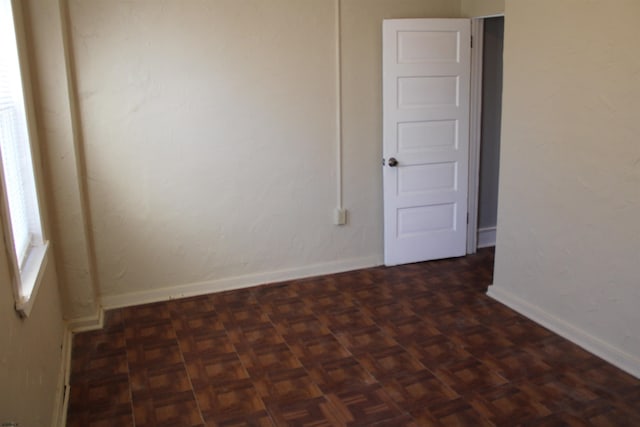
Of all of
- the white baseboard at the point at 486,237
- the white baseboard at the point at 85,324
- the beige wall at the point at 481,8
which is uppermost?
the beige wall at the point at 481,8

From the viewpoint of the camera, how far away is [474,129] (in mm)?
4621

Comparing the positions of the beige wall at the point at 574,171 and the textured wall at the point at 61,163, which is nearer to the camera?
the beige wall at the point at 574,171

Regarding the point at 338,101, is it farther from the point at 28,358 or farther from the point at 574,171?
the point at 28,358

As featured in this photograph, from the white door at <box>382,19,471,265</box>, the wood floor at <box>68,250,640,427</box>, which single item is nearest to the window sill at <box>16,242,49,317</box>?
the wood floor at <box>68,250,640,427</box>

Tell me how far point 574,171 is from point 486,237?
1900 millimetres

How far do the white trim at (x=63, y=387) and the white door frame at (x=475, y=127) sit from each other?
313 centimetres

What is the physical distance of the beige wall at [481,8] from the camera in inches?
164

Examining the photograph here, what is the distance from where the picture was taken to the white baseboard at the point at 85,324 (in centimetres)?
353

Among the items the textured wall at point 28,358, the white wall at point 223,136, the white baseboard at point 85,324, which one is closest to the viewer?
the textured wall at point 28,358

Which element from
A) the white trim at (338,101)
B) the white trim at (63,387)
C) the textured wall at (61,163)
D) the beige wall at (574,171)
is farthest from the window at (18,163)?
the beige wall at (574,171)

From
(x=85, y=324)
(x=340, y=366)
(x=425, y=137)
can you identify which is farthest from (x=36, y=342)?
(x=425, y=137)

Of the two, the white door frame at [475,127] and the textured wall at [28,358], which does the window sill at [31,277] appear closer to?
the textured wall at [28,358]

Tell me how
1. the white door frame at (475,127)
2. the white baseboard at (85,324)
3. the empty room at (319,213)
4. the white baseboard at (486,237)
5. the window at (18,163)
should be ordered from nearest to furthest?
1. the window at (18,163)
2. the empty room at (319,213)
3. the white baseboard at (85,324)
4. the white door frame at (475,127)
5. the white baseboard at (486,237)

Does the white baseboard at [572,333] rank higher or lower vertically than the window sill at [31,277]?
lower
